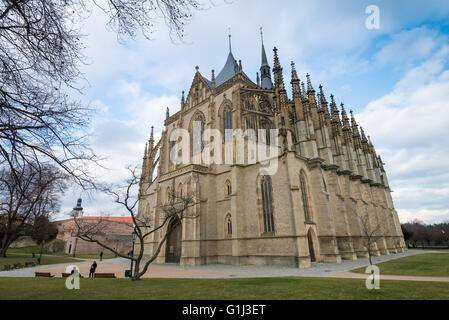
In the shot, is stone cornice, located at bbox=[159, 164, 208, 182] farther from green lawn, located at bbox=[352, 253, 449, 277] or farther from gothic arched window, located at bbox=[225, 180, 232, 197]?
green lawn, located at bbox=[352, 253, 449, 277]

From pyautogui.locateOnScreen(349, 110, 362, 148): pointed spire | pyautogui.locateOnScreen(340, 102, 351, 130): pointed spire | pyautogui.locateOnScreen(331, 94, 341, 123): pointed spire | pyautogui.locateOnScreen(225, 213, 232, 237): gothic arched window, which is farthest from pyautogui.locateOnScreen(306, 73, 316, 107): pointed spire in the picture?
pyautogui.locateOnScreen(225, 213, 232, 237): gothic arched window

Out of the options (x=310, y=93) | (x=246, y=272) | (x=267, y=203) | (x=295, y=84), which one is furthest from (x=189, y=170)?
(x=310, y=93)

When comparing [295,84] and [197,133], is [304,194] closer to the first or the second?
[295,84]

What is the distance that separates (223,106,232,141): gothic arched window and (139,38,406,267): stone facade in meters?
0.13

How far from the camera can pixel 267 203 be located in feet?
70.5

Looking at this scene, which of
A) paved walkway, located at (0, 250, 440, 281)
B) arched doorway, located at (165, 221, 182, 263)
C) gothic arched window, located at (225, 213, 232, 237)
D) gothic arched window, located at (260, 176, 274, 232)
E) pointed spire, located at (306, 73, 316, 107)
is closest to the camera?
paved walkway, located at (0, 250, 440, 281)

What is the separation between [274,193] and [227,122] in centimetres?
1079

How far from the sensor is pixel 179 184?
2602 centimetres

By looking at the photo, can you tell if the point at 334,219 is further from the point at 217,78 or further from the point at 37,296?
the point at 217,78

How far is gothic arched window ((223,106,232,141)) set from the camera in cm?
2667

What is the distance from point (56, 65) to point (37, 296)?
7781mm

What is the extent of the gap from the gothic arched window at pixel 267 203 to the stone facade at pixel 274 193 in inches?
3.5
